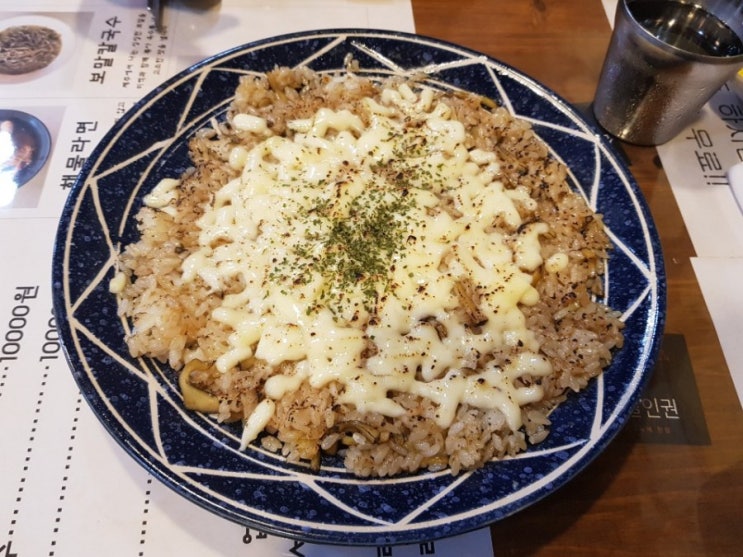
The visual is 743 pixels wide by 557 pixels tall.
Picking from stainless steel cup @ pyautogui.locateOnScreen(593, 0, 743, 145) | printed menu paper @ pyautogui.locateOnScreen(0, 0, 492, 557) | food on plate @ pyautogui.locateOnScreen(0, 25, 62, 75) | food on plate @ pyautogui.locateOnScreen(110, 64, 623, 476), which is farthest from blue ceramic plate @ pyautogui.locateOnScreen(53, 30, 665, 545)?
food on plate @ pyautogui.locateOnScreen(0, 25, 62, 75)

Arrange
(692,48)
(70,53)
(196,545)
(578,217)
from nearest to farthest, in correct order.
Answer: (196,545)
(578,217)
(692,48)
(70,53)

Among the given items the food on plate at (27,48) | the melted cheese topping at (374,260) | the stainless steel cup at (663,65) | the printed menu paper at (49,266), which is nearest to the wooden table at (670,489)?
the printed menu paper at (49,266)

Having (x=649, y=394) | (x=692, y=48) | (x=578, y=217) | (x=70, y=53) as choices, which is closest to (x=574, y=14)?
(x=692, y=48)

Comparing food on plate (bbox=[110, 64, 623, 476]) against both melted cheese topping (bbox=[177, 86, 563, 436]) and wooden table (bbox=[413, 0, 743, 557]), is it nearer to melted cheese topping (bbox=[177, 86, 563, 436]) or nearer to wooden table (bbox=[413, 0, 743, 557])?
melted cheese topping (bbox=[177, 86, 563, 436])

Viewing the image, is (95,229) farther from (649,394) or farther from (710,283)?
(710,283)

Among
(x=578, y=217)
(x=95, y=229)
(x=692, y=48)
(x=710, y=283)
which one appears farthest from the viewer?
(x=692, y=48)

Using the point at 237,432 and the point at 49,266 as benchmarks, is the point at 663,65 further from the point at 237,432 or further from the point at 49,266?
the point at 49,266
